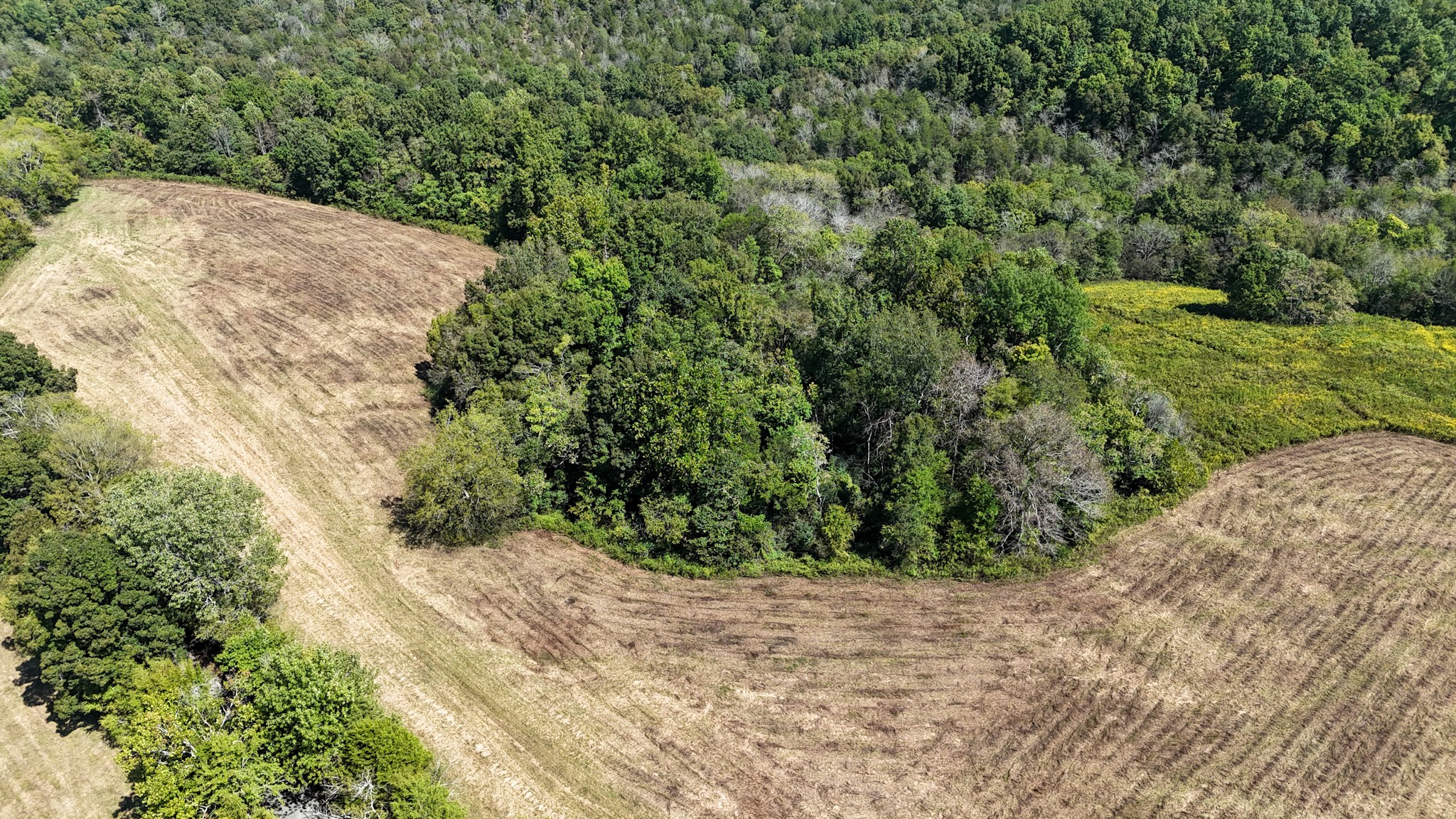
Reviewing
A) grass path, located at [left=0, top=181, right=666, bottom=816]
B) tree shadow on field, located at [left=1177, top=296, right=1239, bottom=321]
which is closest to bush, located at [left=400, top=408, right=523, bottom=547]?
grass path, located at [left=0, top=181, right=666, bottom=816]

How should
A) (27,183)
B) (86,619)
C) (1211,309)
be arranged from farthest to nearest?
(27,183) < (1211,309) < (86,619)

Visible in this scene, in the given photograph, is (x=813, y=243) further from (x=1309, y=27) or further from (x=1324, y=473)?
(x=1309, y=27)

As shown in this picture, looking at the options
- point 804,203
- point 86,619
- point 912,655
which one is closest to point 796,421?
point 912,655

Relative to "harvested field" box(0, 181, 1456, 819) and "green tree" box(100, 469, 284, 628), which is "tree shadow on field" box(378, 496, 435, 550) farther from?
"green tree" box(100, 469, 284, 628)

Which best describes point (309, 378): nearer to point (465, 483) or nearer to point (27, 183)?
point (465, 483)

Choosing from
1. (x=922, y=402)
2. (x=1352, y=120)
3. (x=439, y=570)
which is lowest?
(x=439, y=570)

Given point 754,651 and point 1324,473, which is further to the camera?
point 1324,473

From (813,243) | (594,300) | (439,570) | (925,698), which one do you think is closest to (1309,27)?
(813,243)
